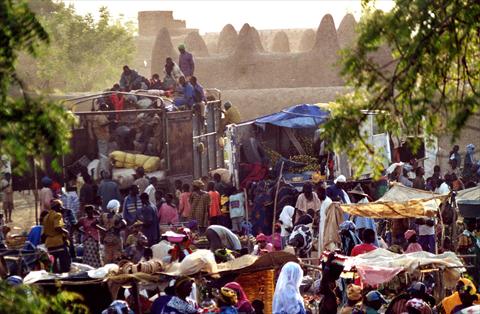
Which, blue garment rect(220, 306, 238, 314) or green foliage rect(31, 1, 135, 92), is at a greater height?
green foliage rect(31, 1, 135, 92)

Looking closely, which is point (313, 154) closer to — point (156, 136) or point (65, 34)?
point (156, 136)

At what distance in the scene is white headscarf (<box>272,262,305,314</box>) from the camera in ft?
43.2

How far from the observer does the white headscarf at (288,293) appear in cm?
1316

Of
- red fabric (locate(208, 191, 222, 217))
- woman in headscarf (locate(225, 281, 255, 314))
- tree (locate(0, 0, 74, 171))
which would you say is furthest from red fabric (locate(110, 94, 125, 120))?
tree (locate(0, 0, 74, 171))

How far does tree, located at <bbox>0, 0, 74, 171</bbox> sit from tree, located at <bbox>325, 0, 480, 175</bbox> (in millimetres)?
1869

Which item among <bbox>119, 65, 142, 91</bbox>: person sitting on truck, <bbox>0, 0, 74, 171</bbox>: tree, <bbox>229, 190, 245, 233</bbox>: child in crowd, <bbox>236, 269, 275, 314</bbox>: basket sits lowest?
<bbox>229, 190, 245, 233</bbox>: child in crowd

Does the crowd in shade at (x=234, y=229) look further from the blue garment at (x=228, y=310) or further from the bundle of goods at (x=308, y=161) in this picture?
the bundle of goods at (x=308, y=161)

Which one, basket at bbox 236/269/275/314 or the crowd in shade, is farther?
basket at bbox 236/269/275/314

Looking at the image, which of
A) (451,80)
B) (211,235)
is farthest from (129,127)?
(451,80)

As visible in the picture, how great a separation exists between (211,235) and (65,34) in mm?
47139

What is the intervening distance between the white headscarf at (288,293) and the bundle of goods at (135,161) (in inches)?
414

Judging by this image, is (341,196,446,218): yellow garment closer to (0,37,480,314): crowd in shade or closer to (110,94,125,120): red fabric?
(0,37,480,314): crowd in shade

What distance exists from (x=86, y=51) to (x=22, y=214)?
110 feet

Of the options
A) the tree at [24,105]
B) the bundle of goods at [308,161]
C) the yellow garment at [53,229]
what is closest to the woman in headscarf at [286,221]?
the yellow garment at [53,229]
